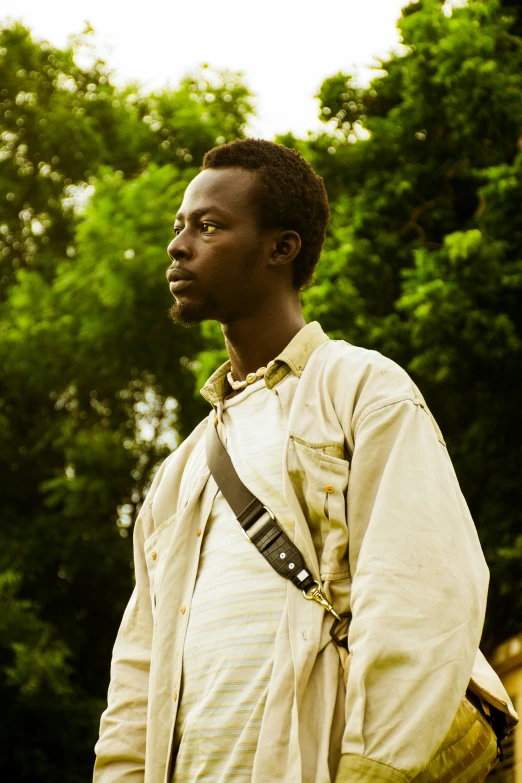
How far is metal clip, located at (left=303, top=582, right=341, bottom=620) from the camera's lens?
1970mm

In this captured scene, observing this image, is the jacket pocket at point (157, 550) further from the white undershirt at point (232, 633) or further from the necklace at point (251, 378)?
the necklace at point (251, 378)

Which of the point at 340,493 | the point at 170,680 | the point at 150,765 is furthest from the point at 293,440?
the point at 150,765

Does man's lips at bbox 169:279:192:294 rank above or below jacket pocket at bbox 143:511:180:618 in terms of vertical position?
above

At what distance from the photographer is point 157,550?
8.06 feet

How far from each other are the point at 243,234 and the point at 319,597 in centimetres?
92

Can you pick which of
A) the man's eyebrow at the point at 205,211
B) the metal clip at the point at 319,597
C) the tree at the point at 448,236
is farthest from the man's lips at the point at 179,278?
the tree at the point at 448,236

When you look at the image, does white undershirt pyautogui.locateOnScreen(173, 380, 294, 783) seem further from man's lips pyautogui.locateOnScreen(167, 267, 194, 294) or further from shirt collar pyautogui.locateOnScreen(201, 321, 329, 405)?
man's lips pyautogui.locateOnScreen(167, 267, 194, 294)

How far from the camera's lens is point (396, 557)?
1.88 meters

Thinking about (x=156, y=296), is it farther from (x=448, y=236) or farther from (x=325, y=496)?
(x=325, y=496)

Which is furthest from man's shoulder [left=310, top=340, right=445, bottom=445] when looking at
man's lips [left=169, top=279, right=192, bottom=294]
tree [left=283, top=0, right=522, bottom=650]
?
tree [left=283, top=0, right=522, bottom=650]

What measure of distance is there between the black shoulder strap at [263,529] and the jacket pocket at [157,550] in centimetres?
18

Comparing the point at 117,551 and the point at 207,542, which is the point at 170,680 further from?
the point at 117,551

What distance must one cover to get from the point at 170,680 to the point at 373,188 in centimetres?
838

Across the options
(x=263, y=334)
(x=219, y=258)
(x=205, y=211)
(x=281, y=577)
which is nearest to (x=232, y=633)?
(x=281, y=577)
